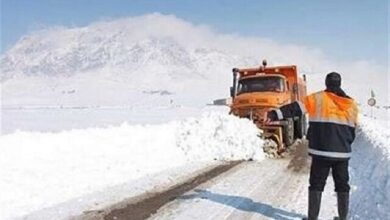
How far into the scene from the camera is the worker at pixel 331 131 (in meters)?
6.46

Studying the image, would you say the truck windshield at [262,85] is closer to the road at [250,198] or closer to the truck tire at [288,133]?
the truck tire at [288,133]

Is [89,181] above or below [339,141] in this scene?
below

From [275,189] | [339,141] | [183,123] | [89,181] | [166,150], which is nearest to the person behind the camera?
[339,141]

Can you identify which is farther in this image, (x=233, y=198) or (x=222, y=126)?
(x=222, y=126)

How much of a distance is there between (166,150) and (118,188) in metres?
4.49

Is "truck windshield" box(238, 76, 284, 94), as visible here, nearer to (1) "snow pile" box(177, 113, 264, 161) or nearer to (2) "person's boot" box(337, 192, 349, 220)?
(1) "snow pile" box(177, 113, 264, 161)

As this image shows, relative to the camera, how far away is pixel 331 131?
6.47 m

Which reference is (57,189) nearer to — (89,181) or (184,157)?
(89,181)

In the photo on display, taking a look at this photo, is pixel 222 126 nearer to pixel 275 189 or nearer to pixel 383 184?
pixel 275 189

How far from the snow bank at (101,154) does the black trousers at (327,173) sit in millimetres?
4319

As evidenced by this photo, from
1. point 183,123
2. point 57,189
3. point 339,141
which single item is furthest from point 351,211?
point 183,123

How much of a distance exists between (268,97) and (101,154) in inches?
219

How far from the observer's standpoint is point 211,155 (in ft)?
48.8

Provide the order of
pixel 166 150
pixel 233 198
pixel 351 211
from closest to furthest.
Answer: pixel 351 211 < pixel 233 198 < pixel 166 150
